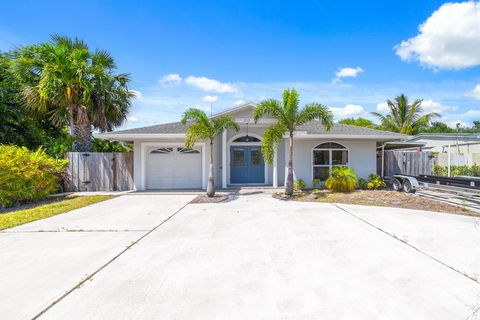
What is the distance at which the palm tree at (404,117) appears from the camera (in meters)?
24.9

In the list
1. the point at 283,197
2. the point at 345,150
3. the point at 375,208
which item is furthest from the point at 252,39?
the point at 375,208

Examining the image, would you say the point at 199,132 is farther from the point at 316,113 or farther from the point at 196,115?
the point at 316,113

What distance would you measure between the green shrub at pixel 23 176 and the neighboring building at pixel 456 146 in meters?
20.9

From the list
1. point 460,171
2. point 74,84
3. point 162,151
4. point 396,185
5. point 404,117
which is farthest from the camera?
point 404,117

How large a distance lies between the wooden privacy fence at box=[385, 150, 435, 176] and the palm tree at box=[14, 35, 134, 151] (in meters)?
16.6

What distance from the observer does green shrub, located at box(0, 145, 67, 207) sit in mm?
8484

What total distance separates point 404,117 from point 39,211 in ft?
104

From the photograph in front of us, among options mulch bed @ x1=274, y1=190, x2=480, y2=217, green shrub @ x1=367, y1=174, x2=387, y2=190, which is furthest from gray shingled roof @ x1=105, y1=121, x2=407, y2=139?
mulch bed @ x1=274, y1=190, x2=480, y2=217

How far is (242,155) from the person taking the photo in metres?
13.1

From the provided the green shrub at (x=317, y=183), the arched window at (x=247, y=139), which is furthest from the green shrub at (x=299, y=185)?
the arched window at (x=247, y=139)

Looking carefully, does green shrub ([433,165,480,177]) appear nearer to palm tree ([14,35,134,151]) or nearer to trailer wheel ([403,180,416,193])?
trailer wheel ([403,180,416,193])

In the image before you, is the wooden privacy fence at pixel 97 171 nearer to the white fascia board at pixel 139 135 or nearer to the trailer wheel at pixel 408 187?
the white fascia board at pixel 139 135

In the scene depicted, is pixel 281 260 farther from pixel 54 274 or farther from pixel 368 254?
pixel 54 274

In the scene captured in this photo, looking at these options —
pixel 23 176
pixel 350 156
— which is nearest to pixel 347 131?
pixel 350 156
